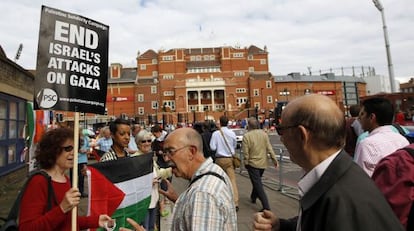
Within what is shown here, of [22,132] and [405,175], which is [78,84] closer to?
[405,175]

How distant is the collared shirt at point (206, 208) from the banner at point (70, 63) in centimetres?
153

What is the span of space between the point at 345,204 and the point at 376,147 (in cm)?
218

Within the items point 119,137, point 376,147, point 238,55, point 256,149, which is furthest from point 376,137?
point 238,55

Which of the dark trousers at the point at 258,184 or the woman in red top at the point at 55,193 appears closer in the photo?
the woman in red top at the point at 55,193

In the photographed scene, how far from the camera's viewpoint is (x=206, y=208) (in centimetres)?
200

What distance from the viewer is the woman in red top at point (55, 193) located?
97.6 inches

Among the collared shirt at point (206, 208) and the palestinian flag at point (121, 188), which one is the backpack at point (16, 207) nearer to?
the palestinian flag at point (121, 188)

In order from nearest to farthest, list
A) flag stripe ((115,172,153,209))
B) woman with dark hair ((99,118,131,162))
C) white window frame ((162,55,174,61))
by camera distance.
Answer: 1. flag stripe ((115,172,153,209))
2. woman with dark hair ((99,118,131,162))
3. white window frame ((162,55,174,61))

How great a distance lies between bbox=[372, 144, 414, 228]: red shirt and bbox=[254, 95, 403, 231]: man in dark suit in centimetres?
83

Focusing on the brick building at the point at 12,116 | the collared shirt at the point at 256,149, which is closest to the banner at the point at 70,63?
the collared shirt at the point at 256,149

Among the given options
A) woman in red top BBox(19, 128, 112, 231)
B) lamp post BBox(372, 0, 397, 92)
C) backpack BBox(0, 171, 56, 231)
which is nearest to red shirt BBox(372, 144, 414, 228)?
woman in red top BBox(19, 128, 112, 231)

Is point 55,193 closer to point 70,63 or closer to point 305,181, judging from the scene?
point 70,63

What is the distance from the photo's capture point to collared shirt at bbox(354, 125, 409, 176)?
3.19m

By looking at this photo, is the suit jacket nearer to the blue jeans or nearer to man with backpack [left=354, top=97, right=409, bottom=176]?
man with backpack [left=354, top=97, right=409, bottom=176]
